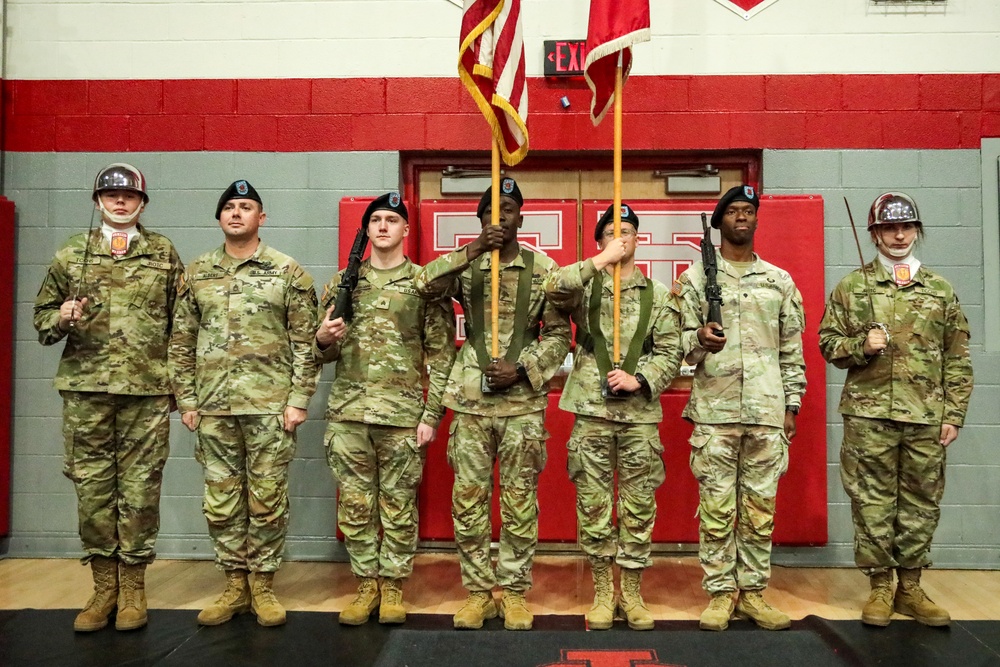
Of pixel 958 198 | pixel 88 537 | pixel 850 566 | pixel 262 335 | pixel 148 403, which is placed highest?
pixel 958 198

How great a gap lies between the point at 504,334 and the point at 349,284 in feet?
2.30

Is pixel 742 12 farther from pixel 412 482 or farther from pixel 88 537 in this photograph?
pixel 88 537

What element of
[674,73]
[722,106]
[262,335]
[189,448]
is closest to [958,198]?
[722,106]

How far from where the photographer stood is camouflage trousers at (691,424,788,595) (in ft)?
11.2

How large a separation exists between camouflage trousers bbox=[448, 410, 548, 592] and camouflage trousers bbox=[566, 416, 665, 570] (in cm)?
21

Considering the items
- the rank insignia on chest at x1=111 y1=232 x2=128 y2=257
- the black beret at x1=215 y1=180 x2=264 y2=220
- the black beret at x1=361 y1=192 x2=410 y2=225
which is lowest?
the rank insignia on chest at x1=111 y1=232 x2=128 y2=257

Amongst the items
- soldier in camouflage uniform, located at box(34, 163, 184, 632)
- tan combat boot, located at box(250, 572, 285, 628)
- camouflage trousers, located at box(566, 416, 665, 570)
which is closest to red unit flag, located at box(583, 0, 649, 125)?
camouflage trousers, located at box(566, 416, 665, 570)

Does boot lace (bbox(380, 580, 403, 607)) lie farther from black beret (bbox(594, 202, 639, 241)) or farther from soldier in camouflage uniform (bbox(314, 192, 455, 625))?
A: black beret (bbox(594, 202, 639, 241))

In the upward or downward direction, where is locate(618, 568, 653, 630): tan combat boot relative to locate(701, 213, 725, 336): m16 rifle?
downward

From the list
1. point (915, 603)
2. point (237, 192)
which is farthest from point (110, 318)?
point (915, 603)

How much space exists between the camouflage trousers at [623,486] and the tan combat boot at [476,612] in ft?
1.56

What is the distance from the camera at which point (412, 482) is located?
11.5 ft

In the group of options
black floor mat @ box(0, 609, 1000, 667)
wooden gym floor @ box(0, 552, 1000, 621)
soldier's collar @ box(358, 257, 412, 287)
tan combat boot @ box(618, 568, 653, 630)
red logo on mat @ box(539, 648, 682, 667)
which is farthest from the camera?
wooden gym floor @ box(0, 552, 1000, 621)

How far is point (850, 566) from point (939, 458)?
1.16m
